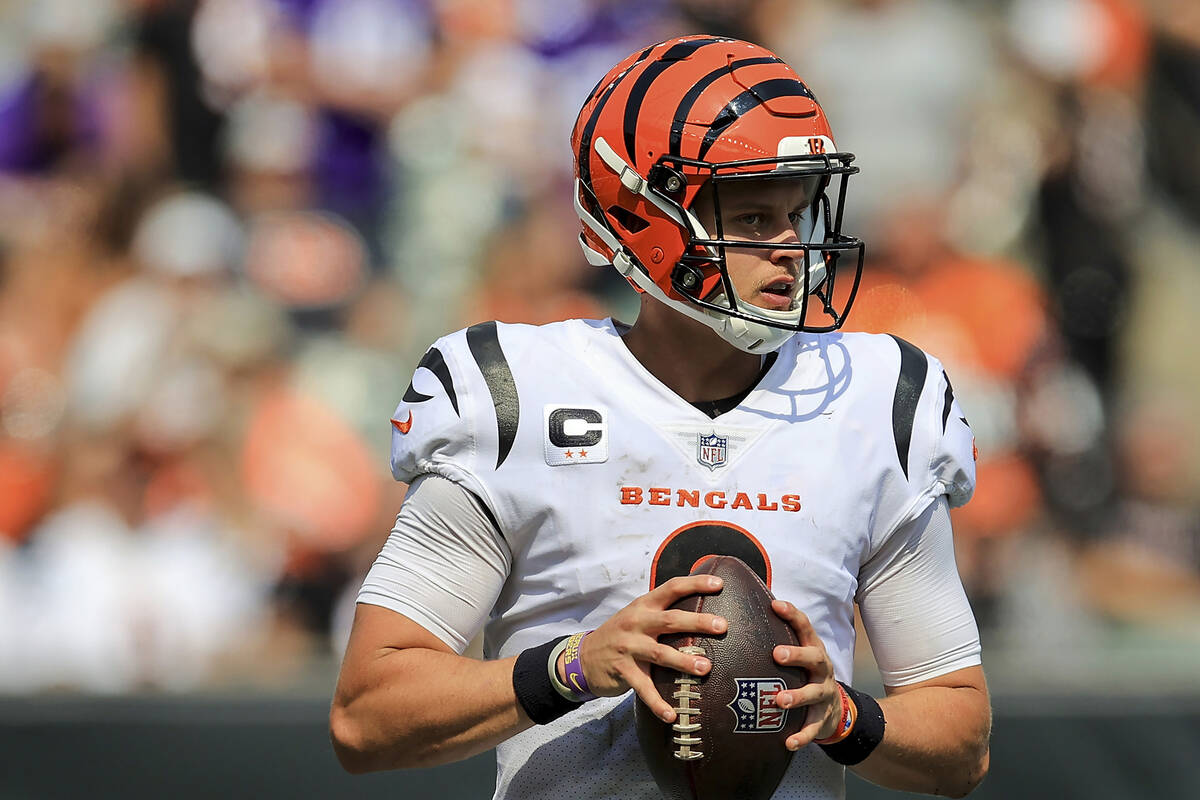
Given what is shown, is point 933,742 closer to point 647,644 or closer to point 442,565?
point 647,644

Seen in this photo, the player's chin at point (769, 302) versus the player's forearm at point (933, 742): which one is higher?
the player's chin at point (769, 302)

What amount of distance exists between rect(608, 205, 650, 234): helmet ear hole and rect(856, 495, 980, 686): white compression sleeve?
1.91 feet

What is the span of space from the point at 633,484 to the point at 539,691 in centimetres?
32

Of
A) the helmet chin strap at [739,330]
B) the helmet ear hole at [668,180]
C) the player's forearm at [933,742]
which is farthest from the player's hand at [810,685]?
the helmet ear hole at [668,180]

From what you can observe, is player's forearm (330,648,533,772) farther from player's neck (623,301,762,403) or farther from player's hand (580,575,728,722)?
player's neck (623,301,762,403)

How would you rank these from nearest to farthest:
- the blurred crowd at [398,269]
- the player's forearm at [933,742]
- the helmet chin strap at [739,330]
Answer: the player's forearm at [933,742], the helmet chin strap at [739,330], the blurred crowd at [398,269]

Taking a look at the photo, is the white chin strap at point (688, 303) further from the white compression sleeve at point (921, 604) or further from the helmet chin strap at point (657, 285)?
the white compression sleeve at point (921, 604)

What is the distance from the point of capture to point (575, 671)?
6.06 ft

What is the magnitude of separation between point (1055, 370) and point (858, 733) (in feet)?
11.4

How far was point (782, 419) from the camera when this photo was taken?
6.96ft

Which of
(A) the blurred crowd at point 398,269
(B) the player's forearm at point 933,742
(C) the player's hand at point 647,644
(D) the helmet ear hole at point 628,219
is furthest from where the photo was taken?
(A) the blurred crowd at point 398,269

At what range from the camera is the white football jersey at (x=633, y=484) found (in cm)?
203

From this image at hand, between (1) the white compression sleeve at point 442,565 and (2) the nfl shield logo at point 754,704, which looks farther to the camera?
(1) the white compression sleeve at point 442,565

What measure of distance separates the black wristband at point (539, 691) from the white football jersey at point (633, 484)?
0.50 feet
